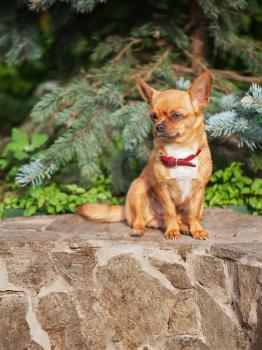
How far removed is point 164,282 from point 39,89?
4.20 m

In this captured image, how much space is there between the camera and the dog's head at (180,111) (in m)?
3.24

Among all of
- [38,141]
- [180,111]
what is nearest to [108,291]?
[180,111]

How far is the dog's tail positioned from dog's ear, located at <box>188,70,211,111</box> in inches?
32.5

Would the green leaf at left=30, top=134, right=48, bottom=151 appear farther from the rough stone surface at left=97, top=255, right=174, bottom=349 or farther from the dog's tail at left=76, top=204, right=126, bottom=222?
the rough stone surface at left=97, top=255, right=174, bottom=349

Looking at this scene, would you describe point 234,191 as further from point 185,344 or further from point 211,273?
point 185,344

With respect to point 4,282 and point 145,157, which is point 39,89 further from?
point 4,282

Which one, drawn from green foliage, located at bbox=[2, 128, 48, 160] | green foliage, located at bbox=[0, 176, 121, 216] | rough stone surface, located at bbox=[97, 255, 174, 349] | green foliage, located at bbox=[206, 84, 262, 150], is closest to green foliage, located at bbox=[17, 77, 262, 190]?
green foliage, located at bbox=[206, 84, 262, 150]

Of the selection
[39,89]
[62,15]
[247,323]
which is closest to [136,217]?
[247,323]

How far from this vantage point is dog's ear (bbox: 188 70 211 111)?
3.24m

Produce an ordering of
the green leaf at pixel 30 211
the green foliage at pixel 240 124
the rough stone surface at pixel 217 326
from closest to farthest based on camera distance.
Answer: the rough stone surface at pixel 217 326 < the green foliage at pixel 240 124 < the green leaf at pixel 30 211

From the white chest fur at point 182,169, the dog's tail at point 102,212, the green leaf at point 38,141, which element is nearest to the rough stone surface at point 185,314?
the white chest fur at point 182,169

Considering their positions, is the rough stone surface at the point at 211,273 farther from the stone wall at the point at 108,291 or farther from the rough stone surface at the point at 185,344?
the rough stone surface at the point at 185,344

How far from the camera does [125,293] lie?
333cm

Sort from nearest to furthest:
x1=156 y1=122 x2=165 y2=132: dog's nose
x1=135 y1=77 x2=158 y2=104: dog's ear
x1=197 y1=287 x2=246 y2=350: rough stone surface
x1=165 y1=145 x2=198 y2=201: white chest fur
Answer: x1=197 y1=287 x2=246 y2=350: rough stone surface, x1=156 y1=122 x2=165 y2=132: dog's nose, x1=165 y1=145 x2=198 y2=201: white chest fur, x1=135 y1=77 x2=158 y2=104: dog's ear
